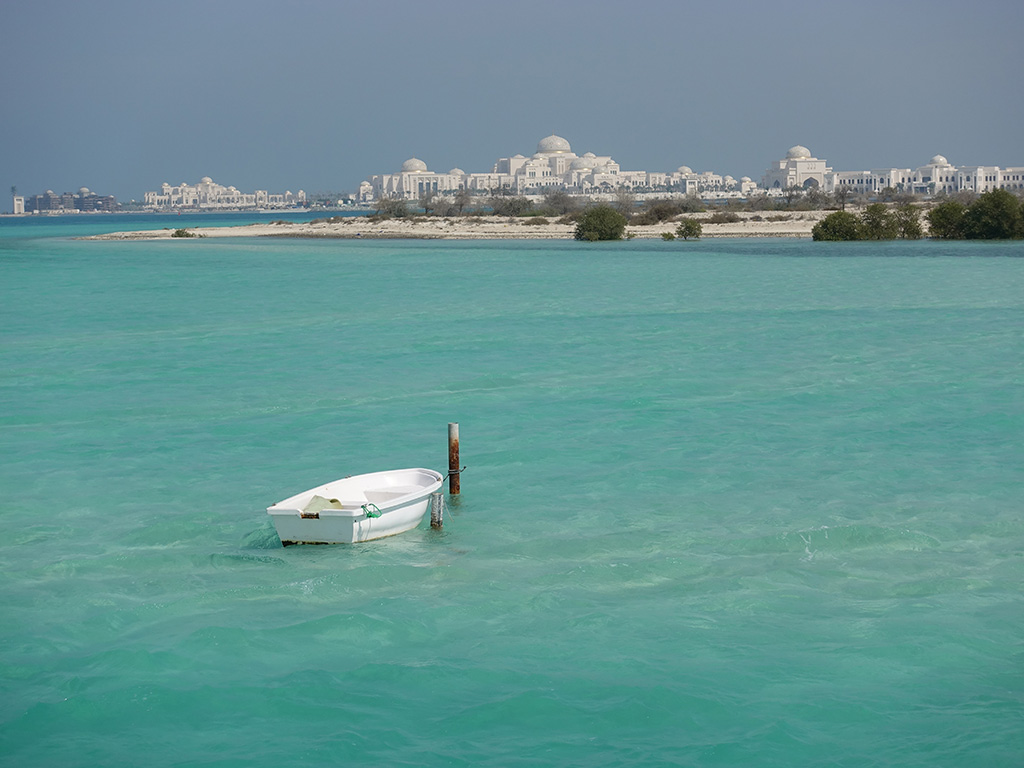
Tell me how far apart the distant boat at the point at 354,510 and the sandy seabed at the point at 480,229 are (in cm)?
6236

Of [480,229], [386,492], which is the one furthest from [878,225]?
[386,492]

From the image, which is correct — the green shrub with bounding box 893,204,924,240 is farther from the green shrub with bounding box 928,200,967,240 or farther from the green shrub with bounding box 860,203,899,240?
the green shrub with bounding box 928,200,967,240

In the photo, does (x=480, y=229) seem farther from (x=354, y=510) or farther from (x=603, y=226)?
(x=354, y=510)

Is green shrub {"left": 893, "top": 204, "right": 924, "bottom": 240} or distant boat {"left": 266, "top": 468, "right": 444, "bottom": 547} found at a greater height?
green shrub {"left": 893, "top": 204, "right": 924, "bottom": 240}

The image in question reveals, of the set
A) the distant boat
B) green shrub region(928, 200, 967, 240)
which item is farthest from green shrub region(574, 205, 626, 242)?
the distant boat

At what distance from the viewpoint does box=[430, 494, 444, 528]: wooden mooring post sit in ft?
39.2

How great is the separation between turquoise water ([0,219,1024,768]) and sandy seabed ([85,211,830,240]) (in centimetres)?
5122

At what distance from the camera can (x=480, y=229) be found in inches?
3474

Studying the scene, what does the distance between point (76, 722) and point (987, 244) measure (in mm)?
58915

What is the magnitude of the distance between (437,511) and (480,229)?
7755 cm

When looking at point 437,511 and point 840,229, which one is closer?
point 437,511

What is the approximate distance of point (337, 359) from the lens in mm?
24078

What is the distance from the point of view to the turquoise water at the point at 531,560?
313 inches

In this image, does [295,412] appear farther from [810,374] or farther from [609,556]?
[810,374]
